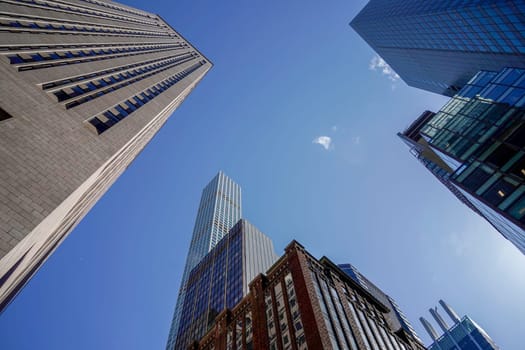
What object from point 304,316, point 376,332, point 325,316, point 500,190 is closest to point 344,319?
point 325,316

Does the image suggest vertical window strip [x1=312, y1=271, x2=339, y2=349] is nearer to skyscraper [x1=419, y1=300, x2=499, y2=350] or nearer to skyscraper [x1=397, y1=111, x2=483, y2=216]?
skyscraper [x1=397, y1=111, x2=483, y2=216]

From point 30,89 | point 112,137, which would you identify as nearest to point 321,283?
point 112,137

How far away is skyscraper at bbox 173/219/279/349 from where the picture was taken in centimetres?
7862

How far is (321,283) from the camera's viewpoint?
130 feet

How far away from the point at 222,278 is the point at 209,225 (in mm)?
60433

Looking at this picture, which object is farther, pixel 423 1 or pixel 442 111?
pixel 423 1

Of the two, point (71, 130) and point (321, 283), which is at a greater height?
point (71, 130)

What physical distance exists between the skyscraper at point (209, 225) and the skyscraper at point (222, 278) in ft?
31.0

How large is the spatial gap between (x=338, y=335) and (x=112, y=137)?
31655 mm

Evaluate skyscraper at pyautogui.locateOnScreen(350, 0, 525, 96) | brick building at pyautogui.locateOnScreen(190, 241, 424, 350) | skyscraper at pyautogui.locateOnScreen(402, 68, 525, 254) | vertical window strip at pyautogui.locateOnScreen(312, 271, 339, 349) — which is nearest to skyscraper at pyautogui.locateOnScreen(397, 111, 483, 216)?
skyscraper at pyautogui.locateOnScreen(350, 0, 525, 96)

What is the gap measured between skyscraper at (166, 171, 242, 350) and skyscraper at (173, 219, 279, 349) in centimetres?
944

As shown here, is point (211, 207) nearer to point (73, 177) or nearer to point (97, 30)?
point (97, 30)

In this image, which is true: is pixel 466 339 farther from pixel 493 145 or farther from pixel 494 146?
pixel 494 146

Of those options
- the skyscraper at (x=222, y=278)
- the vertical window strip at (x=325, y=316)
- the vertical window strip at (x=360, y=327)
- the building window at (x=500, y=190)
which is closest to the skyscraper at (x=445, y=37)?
the building window at (x=500, y=190)
